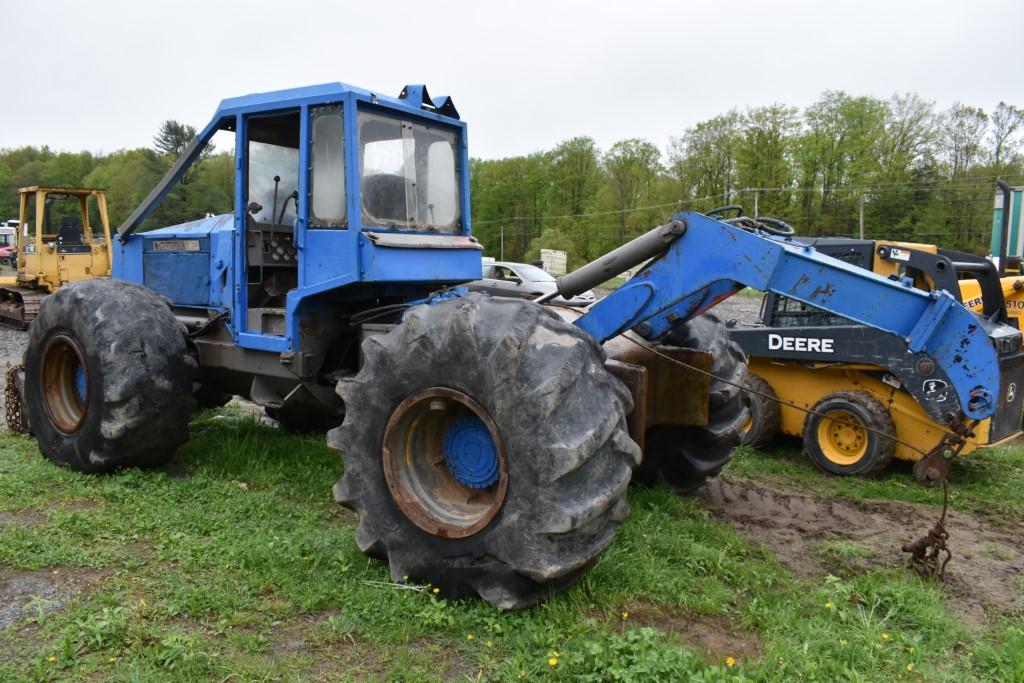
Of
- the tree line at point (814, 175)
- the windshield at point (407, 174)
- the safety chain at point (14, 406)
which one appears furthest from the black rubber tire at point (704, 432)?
the tree line at point (814, 175)

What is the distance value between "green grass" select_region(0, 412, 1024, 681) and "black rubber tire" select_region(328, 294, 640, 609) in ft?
0.61

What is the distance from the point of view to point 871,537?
17.4 ft

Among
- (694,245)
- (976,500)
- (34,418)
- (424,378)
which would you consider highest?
(694,245)

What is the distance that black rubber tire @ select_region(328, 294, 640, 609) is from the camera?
3557 millimetres

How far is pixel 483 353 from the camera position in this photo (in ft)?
12.3

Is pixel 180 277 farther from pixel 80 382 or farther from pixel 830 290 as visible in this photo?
pixel 830 290

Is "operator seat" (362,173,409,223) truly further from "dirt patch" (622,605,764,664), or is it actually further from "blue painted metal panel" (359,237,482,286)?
"dirt patch" (622,605,764,664)

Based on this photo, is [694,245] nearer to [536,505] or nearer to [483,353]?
[483,353]

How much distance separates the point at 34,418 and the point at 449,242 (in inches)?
139

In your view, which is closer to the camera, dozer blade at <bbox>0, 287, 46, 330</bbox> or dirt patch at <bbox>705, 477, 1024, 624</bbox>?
dirt patch at <bbox>705, 477, 1024, 624</bbox>

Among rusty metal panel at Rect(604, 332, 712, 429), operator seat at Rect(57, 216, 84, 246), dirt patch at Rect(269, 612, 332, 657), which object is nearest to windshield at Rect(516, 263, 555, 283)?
operator seat at Rect(57, 216, 84, 246)

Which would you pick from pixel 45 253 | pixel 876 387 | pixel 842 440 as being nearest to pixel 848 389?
pixel 876 387

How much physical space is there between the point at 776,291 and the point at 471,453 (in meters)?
1.73

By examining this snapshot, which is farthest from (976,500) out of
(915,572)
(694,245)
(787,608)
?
(694,245)
